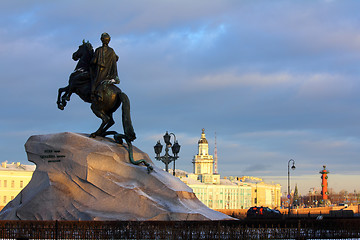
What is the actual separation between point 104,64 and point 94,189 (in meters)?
4.16

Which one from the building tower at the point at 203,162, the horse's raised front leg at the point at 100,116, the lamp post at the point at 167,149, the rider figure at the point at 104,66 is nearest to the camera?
the rider figure at the point at 104,66

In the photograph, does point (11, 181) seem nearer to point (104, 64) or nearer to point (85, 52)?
point (85, 52)

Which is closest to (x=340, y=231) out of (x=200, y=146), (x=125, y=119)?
(x=125, y=119)

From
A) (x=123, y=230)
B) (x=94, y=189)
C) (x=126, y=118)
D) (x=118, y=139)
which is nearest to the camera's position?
(x=123, y=230)

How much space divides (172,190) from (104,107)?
144 inches

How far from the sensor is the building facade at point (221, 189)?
471ft

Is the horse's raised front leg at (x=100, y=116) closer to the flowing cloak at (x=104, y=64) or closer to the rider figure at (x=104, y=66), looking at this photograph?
the rider figure at (x=104, y=66)

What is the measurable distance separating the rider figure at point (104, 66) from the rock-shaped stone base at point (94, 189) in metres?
1.80

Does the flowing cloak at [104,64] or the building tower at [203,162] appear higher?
the building tower at [203,162]

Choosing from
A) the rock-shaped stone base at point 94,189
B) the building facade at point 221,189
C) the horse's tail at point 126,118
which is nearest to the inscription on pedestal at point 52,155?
the rock-shaped stone base at point 94,189

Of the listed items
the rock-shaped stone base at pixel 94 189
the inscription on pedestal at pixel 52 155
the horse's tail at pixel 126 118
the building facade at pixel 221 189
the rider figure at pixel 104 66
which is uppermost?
the building facade at pixel 221 189

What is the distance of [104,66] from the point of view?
869 inches

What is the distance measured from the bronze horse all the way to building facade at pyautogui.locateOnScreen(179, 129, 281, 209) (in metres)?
106

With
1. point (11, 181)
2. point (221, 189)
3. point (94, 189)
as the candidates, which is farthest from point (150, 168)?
point (221, 189)
